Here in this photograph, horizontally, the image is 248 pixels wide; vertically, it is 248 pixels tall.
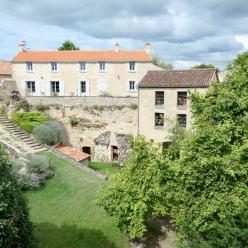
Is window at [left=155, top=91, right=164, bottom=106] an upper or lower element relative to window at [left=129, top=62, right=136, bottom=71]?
lower

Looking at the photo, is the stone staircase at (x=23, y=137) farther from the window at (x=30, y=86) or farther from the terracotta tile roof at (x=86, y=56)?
the terracotta tile roof at (x=86, y=56)

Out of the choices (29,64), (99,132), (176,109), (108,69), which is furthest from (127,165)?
(29,64)

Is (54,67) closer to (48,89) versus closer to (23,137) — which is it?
(48,89)

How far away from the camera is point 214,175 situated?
1226cm

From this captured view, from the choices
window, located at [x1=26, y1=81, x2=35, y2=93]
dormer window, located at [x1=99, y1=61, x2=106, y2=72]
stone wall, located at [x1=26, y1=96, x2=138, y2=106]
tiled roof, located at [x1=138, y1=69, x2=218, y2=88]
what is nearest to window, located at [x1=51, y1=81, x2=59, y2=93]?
window, located at [x1=26, y1=81, x2=35, y2=93]

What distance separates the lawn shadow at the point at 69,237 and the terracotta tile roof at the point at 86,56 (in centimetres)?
2485

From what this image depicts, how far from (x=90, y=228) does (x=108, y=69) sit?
24566mm

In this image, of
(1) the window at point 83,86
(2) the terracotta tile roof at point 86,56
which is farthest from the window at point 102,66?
(1) the window at point 83,86

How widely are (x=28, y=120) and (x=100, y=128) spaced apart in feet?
24.2

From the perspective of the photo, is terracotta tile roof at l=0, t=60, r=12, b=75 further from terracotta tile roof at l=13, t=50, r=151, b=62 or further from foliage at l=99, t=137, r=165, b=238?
foliage at l=99, t=137, r=165, b=238

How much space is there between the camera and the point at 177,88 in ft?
89.5

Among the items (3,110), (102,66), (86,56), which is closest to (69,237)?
(3,110)

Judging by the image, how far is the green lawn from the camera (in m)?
15.4

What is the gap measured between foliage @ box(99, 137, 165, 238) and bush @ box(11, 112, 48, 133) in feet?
50.1
